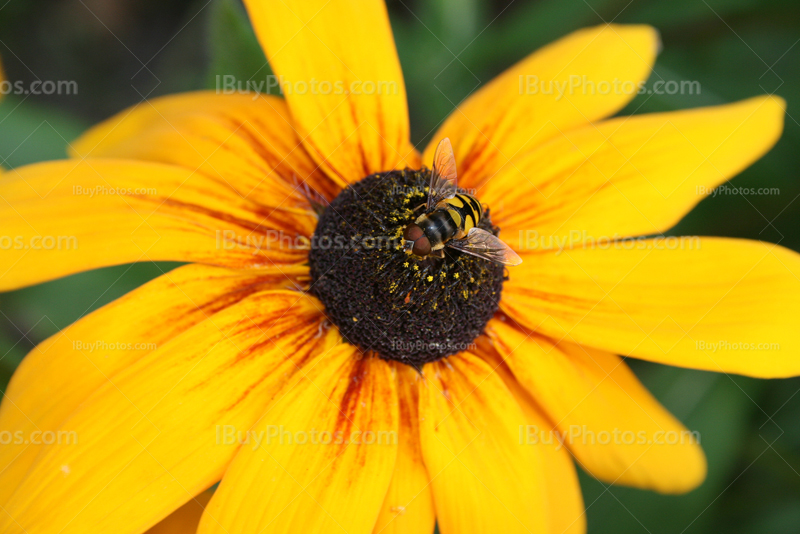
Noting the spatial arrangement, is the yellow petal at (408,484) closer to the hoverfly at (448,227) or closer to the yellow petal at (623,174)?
the hoverfly at (448,227)

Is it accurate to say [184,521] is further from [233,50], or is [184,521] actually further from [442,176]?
[233,50]

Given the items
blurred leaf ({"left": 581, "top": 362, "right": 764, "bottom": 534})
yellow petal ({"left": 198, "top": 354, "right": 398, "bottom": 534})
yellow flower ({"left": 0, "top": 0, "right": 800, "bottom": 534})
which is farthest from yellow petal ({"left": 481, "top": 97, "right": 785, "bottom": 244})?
blurred leaf ({"left": 581, "top": 362, "right": 764, "bottom": 534})

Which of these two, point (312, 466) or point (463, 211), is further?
point (463, 211)

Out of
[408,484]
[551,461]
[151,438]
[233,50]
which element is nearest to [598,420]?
[551,461]

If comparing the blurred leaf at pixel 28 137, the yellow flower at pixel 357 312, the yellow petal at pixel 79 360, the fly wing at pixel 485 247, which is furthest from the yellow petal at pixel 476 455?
the blurred leaf at pixel 28 137

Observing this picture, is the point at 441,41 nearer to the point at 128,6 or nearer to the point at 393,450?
the point at 128,6

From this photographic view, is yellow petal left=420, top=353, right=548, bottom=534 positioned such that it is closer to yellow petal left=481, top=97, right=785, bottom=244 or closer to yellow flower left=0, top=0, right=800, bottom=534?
yellow flower left=0, top=0, right=800, bottom=534
